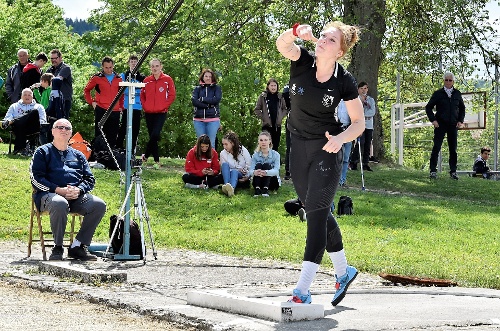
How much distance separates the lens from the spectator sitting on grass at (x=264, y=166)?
18984 mm

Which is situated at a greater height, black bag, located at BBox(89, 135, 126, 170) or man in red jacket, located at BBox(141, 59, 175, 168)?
man in red jacket, located at BBox(141, 59, 175, 168)

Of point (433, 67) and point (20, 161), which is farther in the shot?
point (433, 67)

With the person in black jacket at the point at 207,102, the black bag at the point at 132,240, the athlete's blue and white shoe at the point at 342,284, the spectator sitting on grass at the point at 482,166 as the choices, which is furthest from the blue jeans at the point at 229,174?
the spectator sitting on grass at the point at 482,166

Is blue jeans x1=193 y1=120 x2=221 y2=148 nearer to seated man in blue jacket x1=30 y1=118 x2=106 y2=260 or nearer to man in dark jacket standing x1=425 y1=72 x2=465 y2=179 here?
man in dark jacket standing x1=425 y1=72 x2=465 y2=179

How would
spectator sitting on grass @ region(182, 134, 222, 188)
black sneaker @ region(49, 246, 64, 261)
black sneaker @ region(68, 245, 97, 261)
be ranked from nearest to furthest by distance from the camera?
black sneaker @ region(49, 246, 64, 261), black sneaker @ region(68, 245, 97, 261), spectator sitting on grass @ region(182, 134, 222, 188)

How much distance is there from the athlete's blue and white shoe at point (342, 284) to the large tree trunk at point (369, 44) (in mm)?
17407

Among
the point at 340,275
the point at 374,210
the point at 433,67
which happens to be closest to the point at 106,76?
the point at 374,210

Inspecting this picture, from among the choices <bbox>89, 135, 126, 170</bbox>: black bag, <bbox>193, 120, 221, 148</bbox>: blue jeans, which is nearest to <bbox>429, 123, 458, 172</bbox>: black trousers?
<bbox>193, 120, 221, 148</bbox>: blue jeans

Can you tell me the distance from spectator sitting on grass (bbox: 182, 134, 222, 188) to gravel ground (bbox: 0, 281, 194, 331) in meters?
10.1

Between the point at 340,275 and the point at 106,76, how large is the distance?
13244 millimetres

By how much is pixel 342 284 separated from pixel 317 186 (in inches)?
32.8

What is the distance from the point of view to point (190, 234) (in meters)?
15.6

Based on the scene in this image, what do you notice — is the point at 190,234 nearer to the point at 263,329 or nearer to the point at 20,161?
the point at 20,161

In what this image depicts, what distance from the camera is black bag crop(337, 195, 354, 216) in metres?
17.5
